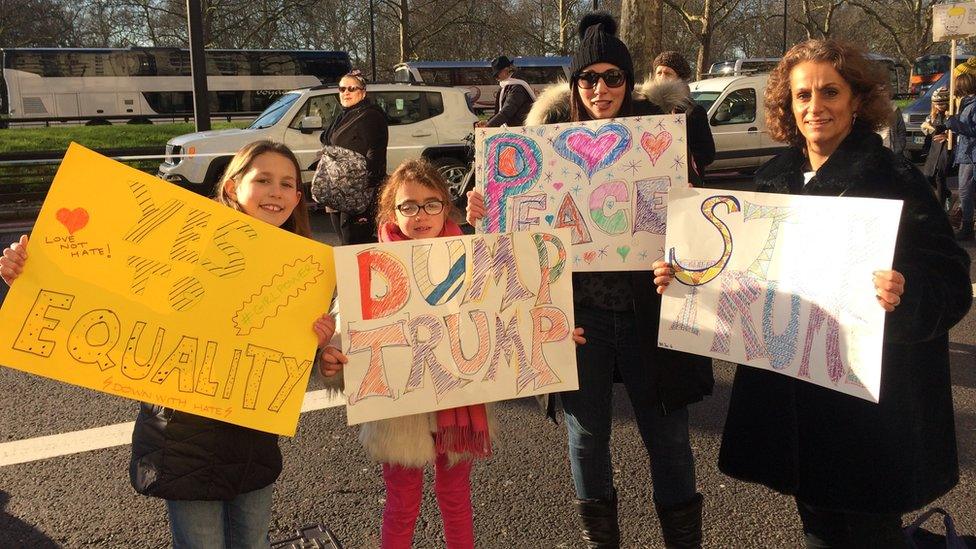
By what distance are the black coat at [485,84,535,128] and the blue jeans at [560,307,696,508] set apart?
6.58 metres

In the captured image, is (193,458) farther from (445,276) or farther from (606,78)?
(606,78)

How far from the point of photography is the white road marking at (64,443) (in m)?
3.79

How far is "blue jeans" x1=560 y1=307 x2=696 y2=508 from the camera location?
97.7 inches

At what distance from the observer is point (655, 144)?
253 cm

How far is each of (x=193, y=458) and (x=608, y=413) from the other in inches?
50.4

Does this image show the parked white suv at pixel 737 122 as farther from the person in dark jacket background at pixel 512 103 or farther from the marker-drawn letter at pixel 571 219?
the marker-drawn letter at pixel 571 219

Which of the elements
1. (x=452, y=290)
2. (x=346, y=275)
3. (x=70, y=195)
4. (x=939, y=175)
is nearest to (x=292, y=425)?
(x=346, y=275)

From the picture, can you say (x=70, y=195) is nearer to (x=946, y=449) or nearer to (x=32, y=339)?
(x=32, y=339)

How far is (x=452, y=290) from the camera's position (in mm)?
2330

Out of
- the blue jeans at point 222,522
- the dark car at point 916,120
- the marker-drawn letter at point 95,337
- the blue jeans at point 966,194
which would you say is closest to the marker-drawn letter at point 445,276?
the blue jeans at point 222,522

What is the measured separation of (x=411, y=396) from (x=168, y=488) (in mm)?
694

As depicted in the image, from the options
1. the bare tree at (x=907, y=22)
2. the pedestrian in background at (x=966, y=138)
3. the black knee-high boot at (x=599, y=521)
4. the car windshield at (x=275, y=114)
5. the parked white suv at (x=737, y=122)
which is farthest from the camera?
the bare tree at (x=907, y=22)

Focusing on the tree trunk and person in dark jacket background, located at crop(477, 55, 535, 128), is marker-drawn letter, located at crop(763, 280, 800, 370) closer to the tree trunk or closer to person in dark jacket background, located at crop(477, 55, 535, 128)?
person in dark jacket background, located at crop(477, 55, 535, 128)

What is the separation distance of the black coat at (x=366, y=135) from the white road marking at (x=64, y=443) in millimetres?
2602
